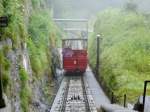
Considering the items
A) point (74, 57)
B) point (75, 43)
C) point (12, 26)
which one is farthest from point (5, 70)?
point (75, 43)

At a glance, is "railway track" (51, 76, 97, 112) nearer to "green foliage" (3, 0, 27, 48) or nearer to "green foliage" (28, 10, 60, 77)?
"green foliage" (28, 10, 60, 77)

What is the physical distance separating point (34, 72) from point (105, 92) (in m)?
7.43

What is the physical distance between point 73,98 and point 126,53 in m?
8.42

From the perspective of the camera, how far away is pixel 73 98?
26.9 metres

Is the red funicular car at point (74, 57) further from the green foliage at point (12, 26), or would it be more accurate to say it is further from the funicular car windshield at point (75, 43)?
the green foliage at point (12, 26)

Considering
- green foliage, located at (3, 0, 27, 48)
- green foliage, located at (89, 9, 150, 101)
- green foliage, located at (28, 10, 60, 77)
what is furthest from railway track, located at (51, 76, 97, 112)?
green foliage, located at (3, 0, 27, 48)

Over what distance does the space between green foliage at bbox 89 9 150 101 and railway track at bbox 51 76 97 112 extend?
6.58 feet

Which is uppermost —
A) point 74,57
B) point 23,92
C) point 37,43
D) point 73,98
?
point 37,43

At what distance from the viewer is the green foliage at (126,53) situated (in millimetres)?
26703

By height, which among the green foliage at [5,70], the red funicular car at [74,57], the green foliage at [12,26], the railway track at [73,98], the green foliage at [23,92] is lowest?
the railway track at [73,98]

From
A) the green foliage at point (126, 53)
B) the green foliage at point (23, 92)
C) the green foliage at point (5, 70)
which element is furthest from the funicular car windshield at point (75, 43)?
the green foliage at point (5, 70)

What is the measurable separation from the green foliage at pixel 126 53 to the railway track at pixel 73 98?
2005 millimetres

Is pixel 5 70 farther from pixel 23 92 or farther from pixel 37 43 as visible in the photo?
pixel 37 43

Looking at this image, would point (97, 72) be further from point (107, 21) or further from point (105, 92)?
point (107, 21)
